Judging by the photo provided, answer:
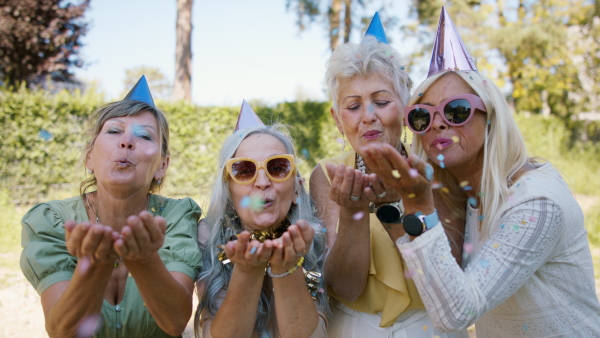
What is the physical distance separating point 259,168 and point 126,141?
63 cm

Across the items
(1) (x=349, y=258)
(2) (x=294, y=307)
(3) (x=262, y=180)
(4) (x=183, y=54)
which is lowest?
(2) (x=294, y=307)

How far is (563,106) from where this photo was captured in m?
21.7

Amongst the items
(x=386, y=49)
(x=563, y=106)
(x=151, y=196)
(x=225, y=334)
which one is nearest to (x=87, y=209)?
(x=151, y=196)

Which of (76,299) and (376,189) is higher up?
(376,189)

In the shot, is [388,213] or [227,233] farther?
[227,233]

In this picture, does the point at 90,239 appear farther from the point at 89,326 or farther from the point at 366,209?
the point at 366,209

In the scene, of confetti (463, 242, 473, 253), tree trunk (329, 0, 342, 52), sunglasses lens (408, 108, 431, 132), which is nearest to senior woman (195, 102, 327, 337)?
sunglasses lens (408, 108, 431, 132)

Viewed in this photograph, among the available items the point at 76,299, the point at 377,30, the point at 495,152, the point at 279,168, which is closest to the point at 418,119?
the point at 495,152

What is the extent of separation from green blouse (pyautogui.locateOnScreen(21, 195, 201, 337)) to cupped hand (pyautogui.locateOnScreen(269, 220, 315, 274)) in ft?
1.66

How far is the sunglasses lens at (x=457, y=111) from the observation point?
201 centimetres

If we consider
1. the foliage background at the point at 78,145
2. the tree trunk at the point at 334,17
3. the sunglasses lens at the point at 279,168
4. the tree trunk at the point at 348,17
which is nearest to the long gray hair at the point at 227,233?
the sunglasses lens at the point at 279,168

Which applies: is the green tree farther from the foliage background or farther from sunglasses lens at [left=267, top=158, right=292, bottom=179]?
sunglasses lens at [left=267, top=158, right=292, bottom=179]

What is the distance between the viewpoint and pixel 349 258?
2049mm

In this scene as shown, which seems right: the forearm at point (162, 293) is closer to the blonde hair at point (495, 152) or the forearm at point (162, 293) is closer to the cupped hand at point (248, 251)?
the cupped hand at point (248, 251)
